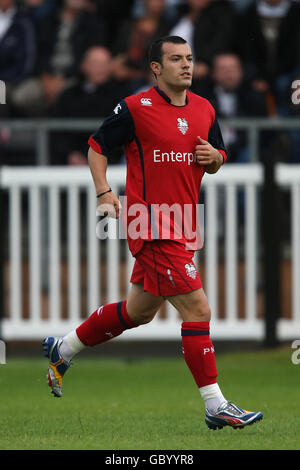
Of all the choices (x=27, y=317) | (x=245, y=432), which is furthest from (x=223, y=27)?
(x=245, y=432)

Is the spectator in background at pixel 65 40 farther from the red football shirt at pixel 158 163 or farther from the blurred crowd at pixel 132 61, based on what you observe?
the red football shirt at pixel 158 163

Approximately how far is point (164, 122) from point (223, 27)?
21.3 feet

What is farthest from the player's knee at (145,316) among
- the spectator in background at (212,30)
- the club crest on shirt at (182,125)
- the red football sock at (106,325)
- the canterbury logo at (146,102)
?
the spectator in background at (212,30)

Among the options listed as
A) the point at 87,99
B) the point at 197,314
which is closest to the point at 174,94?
the point at 197,314

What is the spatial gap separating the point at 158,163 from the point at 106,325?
103 centimetres

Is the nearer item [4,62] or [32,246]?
[32,246]

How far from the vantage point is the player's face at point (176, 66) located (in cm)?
602

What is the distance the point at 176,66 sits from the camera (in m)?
6.03

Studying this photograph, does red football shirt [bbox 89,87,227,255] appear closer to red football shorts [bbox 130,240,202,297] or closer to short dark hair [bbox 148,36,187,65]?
red football shorts [bbox 130,240,202,297]

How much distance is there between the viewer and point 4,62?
12.8 m

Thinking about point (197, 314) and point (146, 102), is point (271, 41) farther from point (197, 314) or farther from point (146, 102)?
point (197, 314)

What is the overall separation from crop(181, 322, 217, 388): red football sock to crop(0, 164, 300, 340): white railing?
167 inches

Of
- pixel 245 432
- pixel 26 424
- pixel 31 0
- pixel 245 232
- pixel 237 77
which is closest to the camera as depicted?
pixel 245 432

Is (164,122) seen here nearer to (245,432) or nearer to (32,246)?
(245,432)
